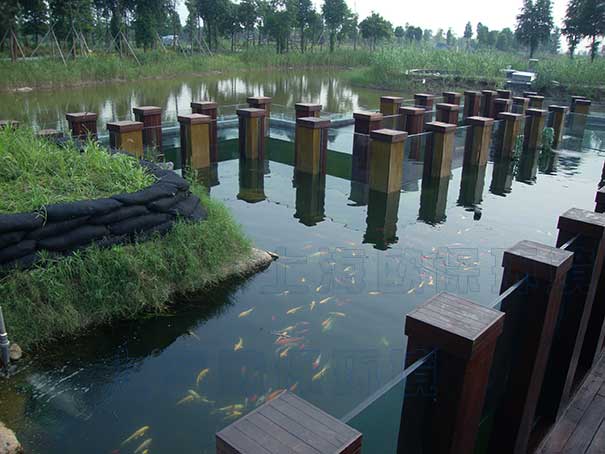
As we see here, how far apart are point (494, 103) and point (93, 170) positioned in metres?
11.6

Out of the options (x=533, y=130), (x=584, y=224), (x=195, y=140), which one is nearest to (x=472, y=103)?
(x=533, y=130)

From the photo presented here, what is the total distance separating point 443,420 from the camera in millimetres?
2273

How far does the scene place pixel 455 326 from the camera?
7.03 feet

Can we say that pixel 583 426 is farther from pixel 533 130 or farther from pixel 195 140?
pixel 533 130

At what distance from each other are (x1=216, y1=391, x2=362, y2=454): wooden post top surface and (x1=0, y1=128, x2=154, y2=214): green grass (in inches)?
158

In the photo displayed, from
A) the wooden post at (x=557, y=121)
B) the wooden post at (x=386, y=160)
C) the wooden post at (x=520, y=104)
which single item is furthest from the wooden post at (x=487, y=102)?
the wooden post at (x=386, y=160)

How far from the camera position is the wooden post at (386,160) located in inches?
334

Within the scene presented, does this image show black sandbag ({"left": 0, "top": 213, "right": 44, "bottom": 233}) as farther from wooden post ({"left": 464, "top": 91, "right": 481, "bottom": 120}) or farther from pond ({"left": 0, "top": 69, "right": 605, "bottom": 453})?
wooden post ({"left": 464, "top": 91, "right": 481, "bottom": 120})

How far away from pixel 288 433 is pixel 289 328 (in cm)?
325

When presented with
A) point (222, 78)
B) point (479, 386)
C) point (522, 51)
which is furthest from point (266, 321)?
point (522, 51)

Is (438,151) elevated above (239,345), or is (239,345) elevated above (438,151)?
(438,151)

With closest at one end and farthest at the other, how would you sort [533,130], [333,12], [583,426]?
1. [583,426]
2. [533,130]
3. [333,12]

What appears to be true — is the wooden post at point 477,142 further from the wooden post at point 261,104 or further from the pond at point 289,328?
the wooden post at point 261,104

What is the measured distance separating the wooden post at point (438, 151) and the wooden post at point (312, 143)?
1773 millimetres
